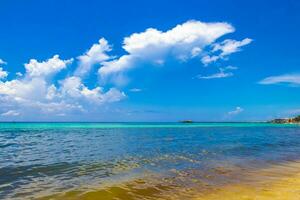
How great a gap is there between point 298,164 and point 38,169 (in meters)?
15.9

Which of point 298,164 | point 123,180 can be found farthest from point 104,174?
point 298,164

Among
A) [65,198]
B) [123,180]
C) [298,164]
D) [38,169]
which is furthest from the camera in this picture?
[298,164]

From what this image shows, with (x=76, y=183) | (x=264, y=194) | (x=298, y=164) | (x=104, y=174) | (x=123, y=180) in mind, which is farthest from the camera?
(x=298, y=164)

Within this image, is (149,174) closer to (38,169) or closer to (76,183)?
(76,183)

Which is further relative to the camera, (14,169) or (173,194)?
(14,169)

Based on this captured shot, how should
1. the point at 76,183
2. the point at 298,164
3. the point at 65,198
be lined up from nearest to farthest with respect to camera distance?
the point at 65,198
the point at 76,183
the point at 298,164

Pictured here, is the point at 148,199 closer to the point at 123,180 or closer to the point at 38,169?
the point at 123,180

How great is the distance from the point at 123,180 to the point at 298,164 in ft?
40.1

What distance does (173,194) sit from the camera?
11.5 m

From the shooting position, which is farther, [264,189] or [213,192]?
[264,189]

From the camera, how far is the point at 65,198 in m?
10.6

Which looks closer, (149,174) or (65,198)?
(65,198)

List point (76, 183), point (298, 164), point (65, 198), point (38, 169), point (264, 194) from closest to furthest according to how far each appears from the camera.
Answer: point (65, 198)
point (264, 194)
point (76, 183)
point (38, 169)
point (298, 164)

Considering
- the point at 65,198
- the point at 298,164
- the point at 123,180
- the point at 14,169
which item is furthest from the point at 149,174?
the point at 298,164
